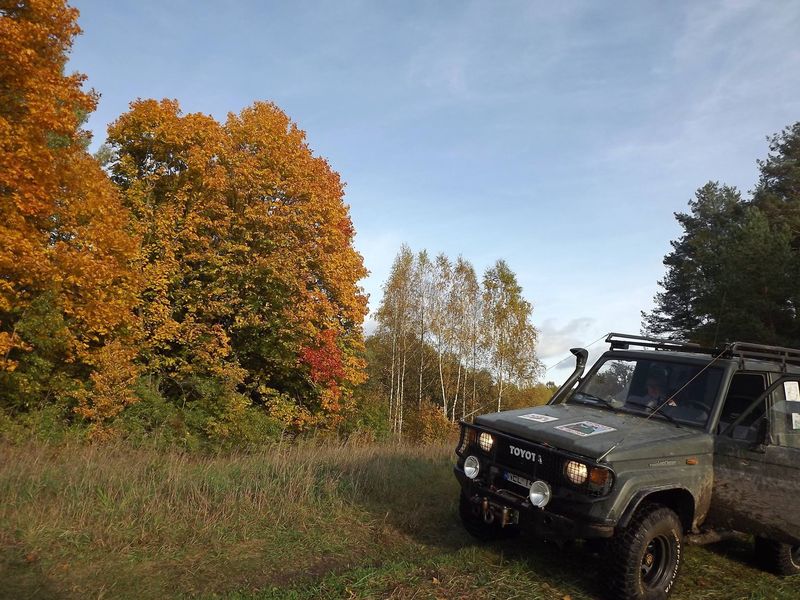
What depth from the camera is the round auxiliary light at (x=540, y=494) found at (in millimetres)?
4543

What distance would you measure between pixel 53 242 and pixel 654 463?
15.4 metres

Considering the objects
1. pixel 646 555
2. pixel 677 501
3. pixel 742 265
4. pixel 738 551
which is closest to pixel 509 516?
pixel 646 555

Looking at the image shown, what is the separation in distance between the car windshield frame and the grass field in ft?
4.75

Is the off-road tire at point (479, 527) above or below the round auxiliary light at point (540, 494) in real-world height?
below

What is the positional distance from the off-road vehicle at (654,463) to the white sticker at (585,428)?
17 mm

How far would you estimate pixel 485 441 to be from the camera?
5230mm

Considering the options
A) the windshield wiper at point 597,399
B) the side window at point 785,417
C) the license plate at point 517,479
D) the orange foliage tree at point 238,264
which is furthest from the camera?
the orange foliage tree at point 238,264

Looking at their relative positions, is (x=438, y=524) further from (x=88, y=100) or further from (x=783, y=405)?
(x=88, y=100)

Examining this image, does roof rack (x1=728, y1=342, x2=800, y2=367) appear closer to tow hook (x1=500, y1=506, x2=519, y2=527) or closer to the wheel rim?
the wheel rim

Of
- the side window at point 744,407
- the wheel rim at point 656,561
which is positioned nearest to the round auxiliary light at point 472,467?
the wheel rim at point 656,561

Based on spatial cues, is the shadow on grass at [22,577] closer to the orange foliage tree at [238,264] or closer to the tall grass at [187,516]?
the tall grass at [187,516]

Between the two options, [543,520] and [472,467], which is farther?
[472,467]

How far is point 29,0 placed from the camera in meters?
12.3

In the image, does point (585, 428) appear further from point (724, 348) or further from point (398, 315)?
point (398, 315)
